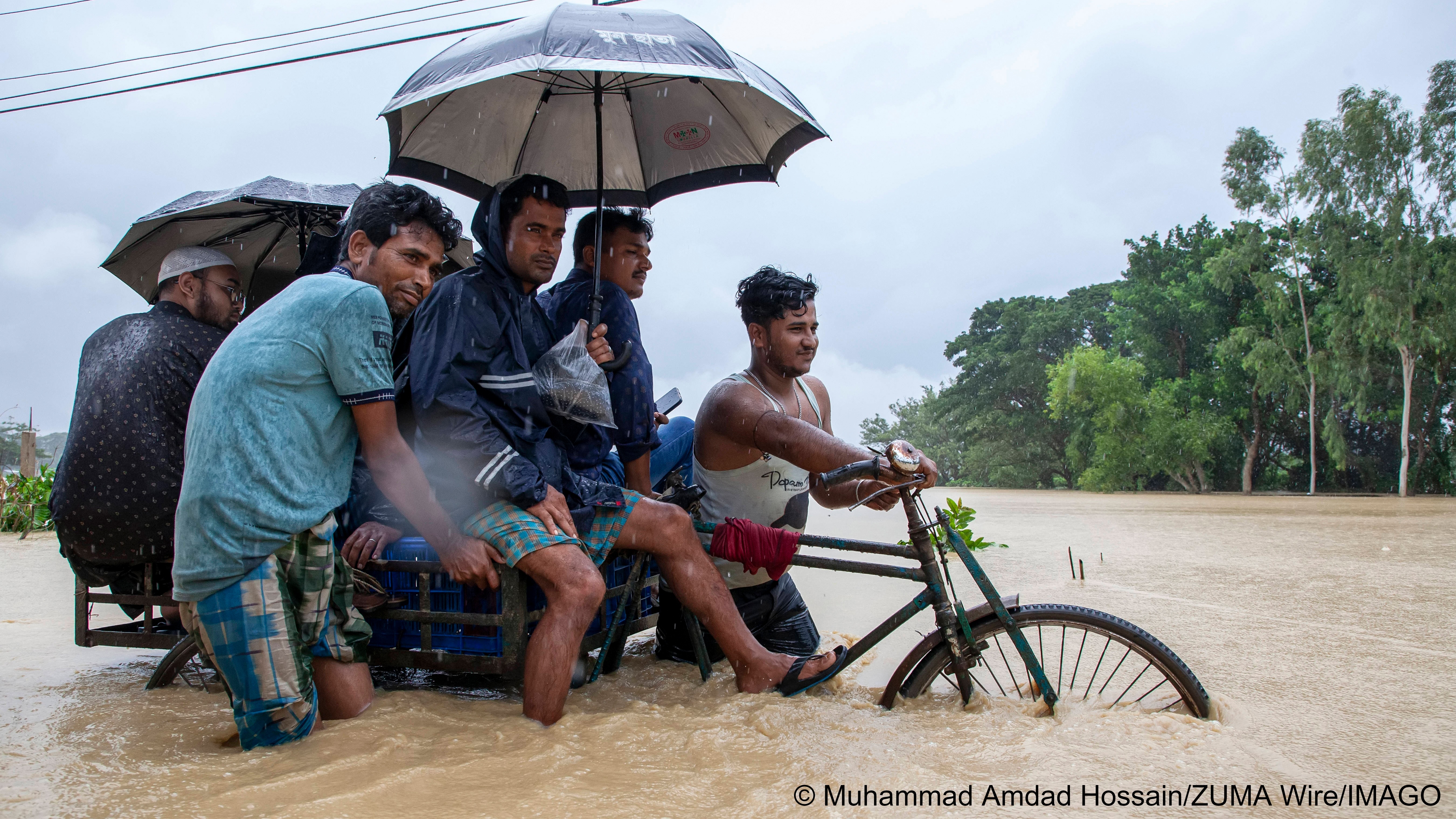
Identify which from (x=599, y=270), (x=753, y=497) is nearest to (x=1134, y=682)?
(x=753, y=497)

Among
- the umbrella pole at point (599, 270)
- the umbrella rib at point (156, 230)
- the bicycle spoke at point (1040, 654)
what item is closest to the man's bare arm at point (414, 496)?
the umbrella pole at point (599, 270)

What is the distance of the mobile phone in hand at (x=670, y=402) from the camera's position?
13.6ft

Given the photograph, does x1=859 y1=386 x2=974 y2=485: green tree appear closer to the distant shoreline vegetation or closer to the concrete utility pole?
the distant shoreline vegetation

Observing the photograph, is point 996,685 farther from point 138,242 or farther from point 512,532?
point 138,242

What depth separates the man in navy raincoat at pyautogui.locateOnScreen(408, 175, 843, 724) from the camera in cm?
263

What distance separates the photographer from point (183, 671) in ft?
A: 11.7

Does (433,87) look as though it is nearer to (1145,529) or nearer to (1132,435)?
(1145,529)

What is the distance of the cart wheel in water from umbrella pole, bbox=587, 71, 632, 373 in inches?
73.1

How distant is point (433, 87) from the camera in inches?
120

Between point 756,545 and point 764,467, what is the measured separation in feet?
1.53

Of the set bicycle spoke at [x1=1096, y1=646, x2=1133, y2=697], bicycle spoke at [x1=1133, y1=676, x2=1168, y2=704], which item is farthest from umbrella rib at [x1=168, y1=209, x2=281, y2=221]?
bicycle spoke at [x1=1133, y1=676, x2=1168, y2=704]

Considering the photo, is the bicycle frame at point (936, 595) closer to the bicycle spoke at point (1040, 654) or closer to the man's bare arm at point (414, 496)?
the bicycle spoke at point (1040, 654)

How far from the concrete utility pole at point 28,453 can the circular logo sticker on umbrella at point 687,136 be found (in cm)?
1355

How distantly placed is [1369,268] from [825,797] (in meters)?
32.4
